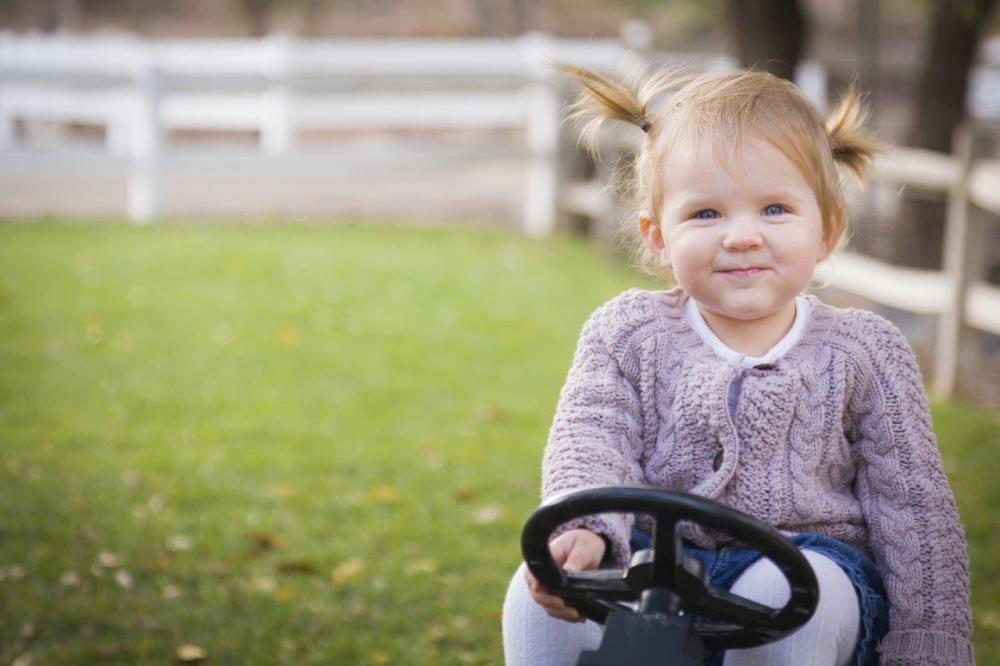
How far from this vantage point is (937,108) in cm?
962

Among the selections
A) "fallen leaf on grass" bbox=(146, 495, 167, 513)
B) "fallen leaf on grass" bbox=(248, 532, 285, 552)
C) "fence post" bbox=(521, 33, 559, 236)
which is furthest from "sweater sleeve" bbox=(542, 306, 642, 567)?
"fence post" bbox=(521, 33, 559, 236)

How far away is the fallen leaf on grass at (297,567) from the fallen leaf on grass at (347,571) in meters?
0.08

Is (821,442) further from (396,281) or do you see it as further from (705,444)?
(396,281)

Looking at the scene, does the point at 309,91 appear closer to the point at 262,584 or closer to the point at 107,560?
the point at 107,560

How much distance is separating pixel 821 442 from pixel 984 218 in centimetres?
503

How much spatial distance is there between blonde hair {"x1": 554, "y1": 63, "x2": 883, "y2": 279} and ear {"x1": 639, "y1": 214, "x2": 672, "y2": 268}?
0.02 metres

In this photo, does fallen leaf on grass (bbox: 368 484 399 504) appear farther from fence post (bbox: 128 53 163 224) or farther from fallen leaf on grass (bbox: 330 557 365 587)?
fence post (bbox: 128 53 163 224)

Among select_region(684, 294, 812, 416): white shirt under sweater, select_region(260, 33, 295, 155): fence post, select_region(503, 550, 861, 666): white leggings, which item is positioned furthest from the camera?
select_region(260, 33, 295, 155): fence post

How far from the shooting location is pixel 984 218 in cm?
721

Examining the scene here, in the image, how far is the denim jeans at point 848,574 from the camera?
2480 millimetres

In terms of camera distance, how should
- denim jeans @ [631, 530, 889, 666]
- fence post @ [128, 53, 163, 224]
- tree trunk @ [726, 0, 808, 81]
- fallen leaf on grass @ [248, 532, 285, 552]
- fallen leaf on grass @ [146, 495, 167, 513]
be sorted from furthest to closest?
fence post @ [128, 53, 163, 224], tree trunk @ [726, 0, 808, 81], fallen leaf on grass @ [146, 495, 167, 513], fallen leaf on grass @ [248, 532, 285, 552], denim jeans @ [631, 530, 889, 666]

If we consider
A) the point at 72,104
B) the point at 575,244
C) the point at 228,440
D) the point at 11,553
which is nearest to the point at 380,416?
the point at 228,440

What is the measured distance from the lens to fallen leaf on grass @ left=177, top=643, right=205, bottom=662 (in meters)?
4.17

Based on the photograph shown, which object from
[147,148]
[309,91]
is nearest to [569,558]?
[147,148]
